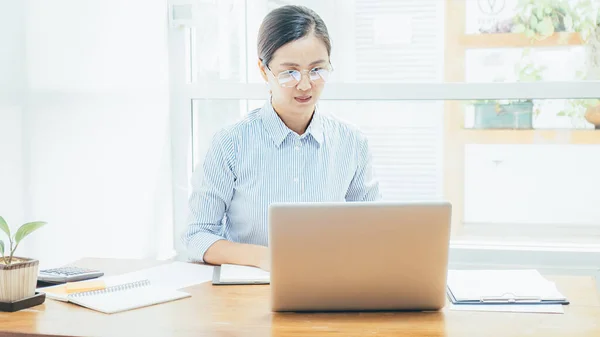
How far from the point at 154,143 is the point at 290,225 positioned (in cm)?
189

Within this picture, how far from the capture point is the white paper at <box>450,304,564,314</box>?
66.5 inches

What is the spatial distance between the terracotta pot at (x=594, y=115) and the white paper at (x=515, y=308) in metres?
1.72

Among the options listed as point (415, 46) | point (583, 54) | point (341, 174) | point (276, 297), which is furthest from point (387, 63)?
point (276, 297)

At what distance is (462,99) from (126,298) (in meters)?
1.96

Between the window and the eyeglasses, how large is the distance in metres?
1.13

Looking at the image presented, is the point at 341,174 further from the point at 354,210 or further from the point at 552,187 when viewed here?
the point at 552,187

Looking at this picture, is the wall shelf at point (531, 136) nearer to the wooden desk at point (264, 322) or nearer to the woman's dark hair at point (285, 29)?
the woman's dark hair at point (285, 29)

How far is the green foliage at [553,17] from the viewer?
3234 mm

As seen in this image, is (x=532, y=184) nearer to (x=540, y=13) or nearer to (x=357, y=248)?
(x=540, y=13)

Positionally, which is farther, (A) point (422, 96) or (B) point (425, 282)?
(A) point (422, 96)

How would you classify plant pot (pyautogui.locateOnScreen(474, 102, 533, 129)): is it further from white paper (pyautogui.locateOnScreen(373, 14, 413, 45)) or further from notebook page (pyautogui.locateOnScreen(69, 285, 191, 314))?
notebook page (pyautogui.locateOnScreen(69, 285, 191, 314))

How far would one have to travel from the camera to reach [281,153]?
245 centimetres

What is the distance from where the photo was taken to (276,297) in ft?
5.42

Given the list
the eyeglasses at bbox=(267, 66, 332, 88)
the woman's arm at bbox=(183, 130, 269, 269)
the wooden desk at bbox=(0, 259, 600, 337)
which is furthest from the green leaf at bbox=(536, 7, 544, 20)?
the wooden desk at bbox=(0, 259, 600, 337)
